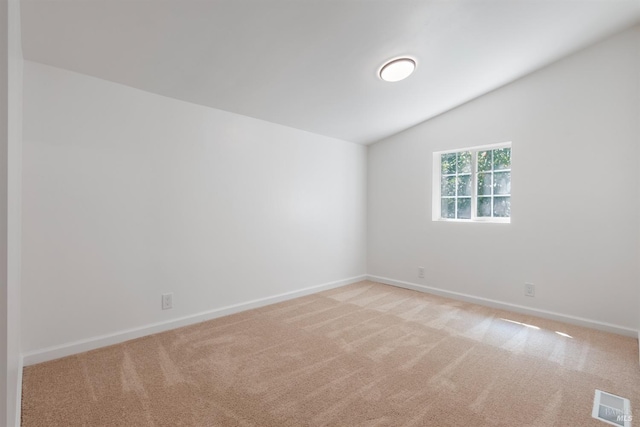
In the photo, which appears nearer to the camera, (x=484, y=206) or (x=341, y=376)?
(x=341, y=376)

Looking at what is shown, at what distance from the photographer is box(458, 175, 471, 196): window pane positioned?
3.57m

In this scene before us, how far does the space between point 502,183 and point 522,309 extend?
53.1 inches

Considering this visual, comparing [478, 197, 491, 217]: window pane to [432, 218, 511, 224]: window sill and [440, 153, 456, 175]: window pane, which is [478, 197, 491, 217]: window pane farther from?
[440, 153, 456, 175]: window pane

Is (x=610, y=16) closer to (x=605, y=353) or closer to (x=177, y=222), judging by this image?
(x=605, y=353)

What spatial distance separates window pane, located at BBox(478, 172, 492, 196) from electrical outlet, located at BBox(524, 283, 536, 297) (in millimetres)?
1052

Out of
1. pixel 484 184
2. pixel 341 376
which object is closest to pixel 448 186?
pixel 484 184

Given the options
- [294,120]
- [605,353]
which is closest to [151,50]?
[294,120]

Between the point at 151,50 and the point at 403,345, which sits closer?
the point at 151,50

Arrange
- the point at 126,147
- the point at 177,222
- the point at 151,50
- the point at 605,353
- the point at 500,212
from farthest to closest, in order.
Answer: the point at 500,212
the point at 177,222
the point at 126,147
the point at 605,353
the point at 151,50

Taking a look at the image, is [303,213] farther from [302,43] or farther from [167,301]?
[302,43]

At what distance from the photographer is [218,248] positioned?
112 inches

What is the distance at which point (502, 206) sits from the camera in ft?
10.7

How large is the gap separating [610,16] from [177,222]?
A: 3.90m

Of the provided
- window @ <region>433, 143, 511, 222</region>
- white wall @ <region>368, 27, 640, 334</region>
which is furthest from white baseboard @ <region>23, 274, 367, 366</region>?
window @ <region>433, 143, 511, 222</region>
